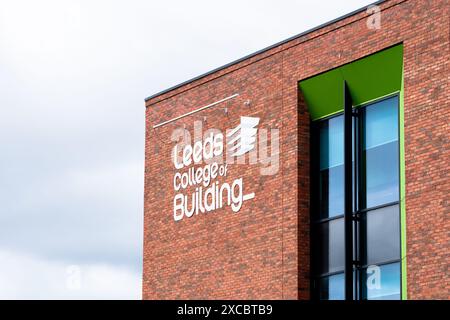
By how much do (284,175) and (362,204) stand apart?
105 inches

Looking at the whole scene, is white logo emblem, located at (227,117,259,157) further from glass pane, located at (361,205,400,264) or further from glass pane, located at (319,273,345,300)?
glass pane, located at (361,205,400,264)

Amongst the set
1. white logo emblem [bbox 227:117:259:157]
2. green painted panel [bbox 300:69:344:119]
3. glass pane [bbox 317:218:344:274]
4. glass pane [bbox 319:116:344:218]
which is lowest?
glass pane [bbox 317:218:344:274]

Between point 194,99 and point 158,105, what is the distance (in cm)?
191

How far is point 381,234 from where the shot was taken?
26.6 m

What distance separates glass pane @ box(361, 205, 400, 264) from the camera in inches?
1029

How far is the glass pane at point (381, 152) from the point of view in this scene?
26.7m

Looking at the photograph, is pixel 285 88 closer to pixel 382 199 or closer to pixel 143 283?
pixel 382 199

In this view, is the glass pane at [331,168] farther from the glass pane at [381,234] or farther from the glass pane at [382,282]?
the glass pane at [382,282]

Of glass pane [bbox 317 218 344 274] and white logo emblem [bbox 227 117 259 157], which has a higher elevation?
white logo emblem [bbox 227 117 259 157]

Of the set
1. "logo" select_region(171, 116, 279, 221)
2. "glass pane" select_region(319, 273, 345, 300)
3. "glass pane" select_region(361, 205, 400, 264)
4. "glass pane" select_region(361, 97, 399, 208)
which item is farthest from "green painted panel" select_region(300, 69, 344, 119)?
"glass pane" select_region(319, 273, 345, 300)

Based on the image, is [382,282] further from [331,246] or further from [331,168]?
[331,168]

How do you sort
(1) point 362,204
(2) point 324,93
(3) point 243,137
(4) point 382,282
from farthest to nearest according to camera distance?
1. (3) point 243,137
2. (2) point 324,93
3. (1) point 362,204
4. (4) point 382,282

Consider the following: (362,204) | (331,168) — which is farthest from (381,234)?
(331,168)
